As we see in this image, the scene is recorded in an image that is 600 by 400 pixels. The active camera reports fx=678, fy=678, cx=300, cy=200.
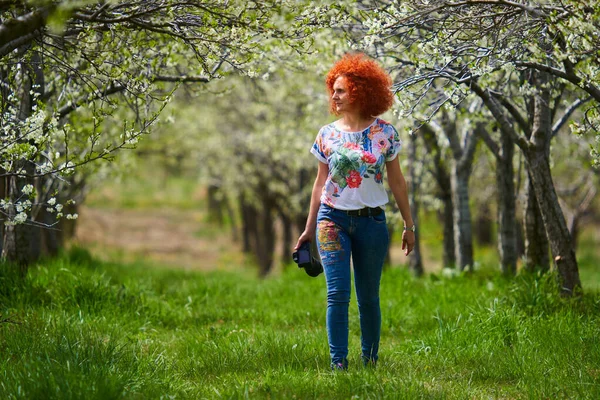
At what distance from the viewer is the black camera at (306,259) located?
4875 mm

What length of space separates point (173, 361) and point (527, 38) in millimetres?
3668

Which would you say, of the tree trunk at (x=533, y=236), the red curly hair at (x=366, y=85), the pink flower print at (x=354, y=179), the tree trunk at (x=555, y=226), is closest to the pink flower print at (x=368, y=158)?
the pink flower print at (x=354, y=179)

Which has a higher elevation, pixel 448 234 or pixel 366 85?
pixel 366 85

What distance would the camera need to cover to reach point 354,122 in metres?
4.95

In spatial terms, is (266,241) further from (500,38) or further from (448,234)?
(500,38)

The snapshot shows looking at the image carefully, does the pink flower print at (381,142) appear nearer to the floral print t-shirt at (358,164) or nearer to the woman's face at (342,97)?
the floral print t-shirt at (358,164)

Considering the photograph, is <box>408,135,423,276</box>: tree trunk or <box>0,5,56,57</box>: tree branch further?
<box>408,135,423,276</box>: tree trunk

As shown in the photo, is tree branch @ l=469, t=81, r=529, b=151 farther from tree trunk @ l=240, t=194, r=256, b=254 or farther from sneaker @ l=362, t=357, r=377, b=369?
tree trunk @ l=240, t=194, r=256, b=254

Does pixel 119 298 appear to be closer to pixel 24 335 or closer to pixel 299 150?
pixel 24 335

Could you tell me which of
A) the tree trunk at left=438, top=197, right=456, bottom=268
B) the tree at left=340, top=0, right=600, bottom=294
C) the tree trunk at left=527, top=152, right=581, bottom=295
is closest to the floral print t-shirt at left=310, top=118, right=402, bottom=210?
the tree at left=340, top=0, right=600, bottom=294

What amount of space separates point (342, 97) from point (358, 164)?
20.9 inches

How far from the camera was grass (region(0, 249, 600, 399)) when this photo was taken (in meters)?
4.27

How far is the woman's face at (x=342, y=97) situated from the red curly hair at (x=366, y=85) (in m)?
0.03

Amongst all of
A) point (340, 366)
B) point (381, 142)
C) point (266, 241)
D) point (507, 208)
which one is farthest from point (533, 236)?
point (266, 241)
